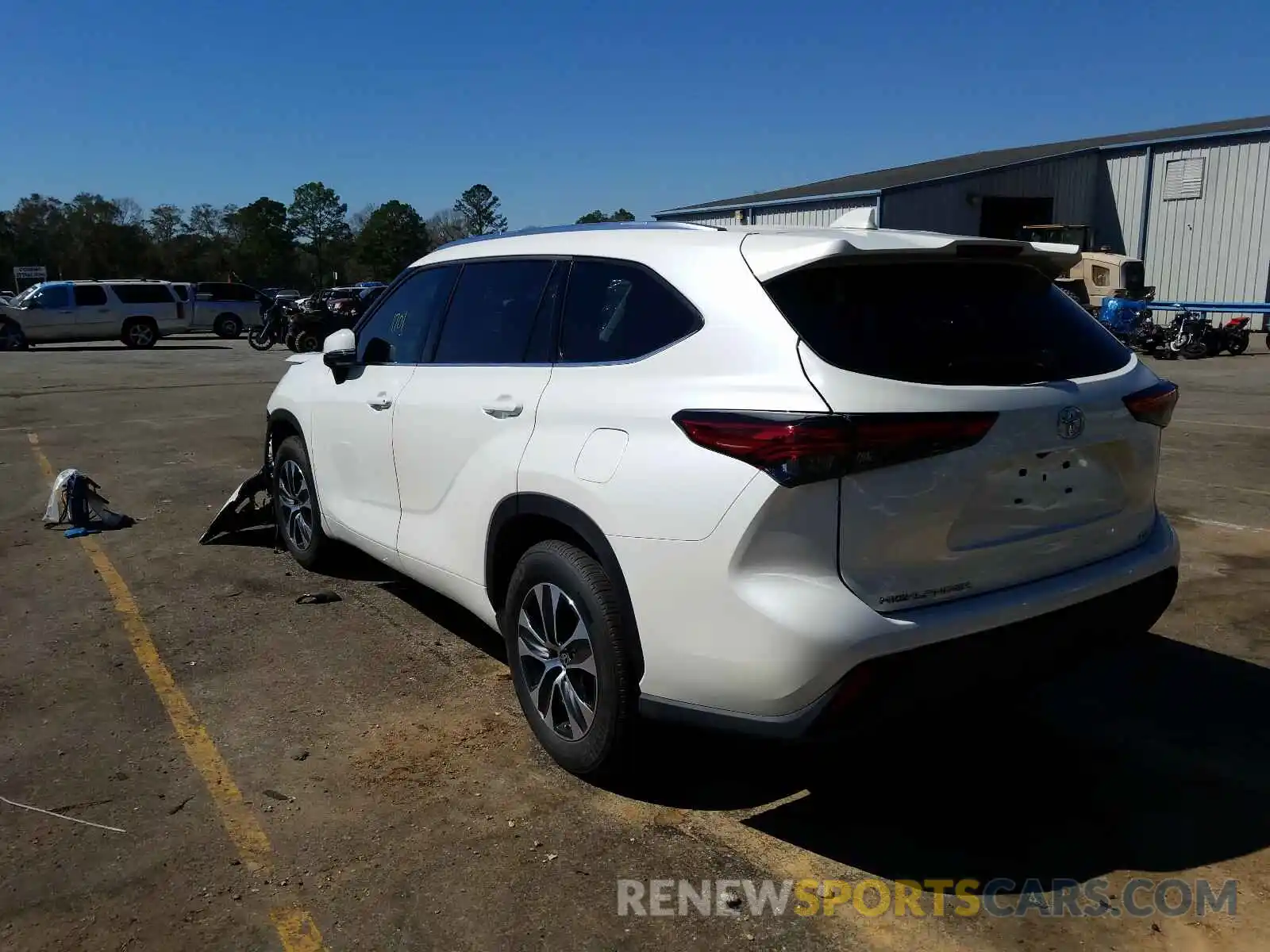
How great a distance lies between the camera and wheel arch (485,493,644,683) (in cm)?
313

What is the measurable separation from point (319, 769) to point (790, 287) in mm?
2372

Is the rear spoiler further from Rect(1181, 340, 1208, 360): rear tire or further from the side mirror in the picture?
Rect(1181, 340, 1208, 360): rear tire

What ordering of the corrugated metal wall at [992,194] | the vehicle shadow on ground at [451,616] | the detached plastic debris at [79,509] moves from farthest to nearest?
the corrugated metal wall at [992,194]
the detached plastic debris at [79,509]
the vehicle shadow on ground at [451,616]

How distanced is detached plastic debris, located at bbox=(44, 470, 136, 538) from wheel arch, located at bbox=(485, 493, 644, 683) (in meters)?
4.62

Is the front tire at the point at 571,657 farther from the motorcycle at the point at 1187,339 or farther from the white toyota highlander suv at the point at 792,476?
the motorcycle at the point at 1187,339

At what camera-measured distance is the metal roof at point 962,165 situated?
Result: 32156 mm

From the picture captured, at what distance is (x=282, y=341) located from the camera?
3031 centimetres

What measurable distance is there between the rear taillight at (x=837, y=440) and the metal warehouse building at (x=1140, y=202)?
2795 cm

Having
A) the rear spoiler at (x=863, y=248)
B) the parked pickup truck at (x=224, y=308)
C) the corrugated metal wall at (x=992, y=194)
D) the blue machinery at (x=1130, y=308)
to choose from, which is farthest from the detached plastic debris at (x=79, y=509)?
the parked pickup truck at (x=224, y=308)

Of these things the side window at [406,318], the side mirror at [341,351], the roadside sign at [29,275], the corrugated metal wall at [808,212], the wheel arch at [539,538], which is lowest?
the wheel arch at [539,538]

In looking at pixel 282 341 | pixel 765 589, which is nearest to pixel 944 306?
pixel 765 589

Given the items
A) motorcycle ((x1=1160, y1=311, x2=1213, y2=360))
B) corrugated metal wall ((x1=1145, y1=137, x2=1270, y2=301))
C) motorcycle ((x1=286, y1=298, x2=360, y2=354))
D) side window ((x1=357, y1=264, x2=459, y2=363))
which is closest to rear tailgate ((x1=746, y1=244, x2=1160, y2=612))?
side window ((x1=357, y1=264, x2=459, y2=363))

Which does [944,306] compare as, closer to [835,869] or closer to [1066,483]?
[1066,483]

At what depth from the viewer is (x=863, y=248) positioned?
9.54 feet
